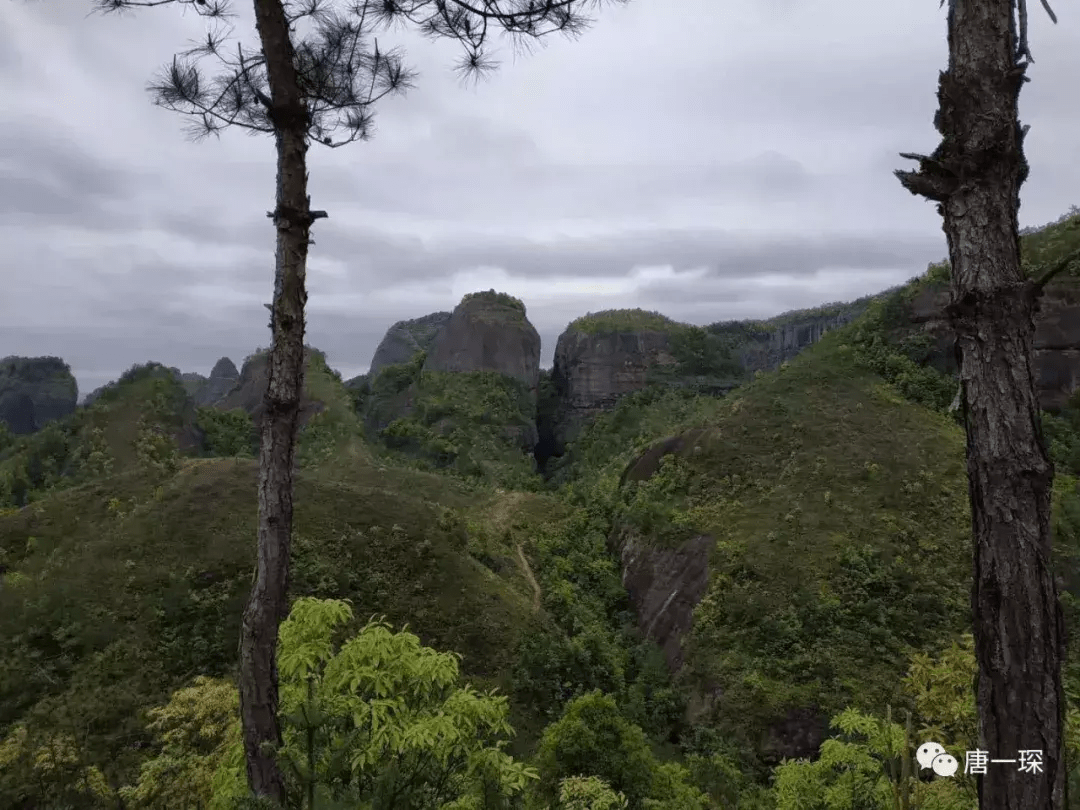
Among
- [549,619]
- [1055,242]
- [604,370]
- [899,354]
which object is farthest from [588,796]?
[604,370]

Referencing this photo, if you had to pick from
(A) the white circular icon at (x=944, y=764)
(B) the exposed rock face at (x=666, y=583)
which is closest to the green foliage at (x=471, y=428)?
(B) the exposed rock face at (x=666, y=583)

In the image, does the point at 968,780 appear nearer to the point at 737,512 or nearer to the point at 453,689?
the point at 453,689

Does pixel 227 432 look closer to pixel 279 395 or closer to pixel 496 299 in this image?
pixel 496 299

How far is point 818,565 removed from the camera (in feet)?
56.9

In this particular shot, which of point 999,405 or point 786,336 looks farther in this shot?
point 786,336

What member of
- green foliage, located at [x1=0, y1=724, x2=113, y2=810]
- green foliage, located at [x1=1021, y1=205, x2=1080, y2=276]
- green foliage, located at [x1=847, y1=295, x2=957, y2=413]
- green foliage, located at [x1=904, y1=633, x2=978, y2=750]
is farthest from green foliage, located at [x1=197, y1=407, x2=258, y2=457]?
green foliage, located at [x1=1021, y1=205, x2=1080, y2=276]

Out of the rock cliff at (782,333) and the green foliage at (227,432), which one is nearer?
the green foliage at (227,432)

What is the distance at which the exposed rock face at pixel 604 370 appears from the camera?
52.4 m

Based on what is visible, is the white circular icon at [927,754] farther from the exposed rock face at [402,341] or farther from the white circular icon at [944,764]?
the exposed rock face at [402,341]

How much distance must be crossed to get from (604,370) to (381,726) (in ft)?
161

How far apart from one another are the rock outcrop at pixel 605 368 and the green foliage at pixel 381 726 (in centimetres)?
4683

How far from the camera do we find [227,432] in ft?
130

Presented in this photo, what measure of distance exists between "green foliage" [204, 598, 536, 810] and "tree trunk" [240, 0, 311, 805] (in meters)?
0.42

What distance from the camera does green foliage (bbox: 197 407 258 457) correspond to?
3828 cm
